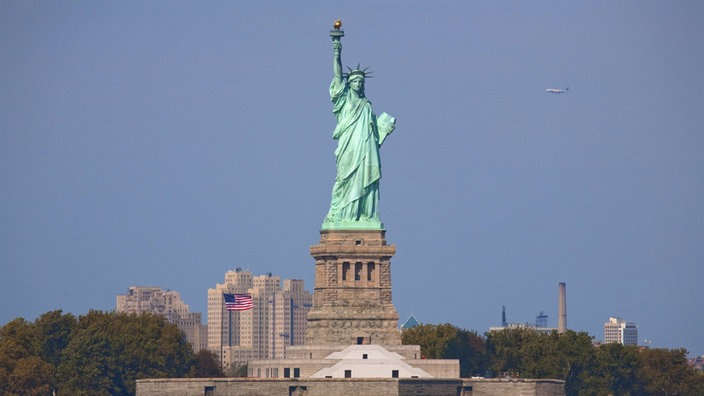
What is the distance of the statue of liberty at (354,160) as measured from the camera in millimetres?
126062

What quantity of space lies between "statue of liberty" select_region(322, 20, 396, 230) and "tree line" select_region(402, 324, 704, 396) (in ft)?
40.6

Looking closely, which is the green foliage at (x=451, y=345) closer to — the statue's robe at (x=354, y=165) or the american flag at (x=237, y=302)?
the american flag at (x=237, y=302)

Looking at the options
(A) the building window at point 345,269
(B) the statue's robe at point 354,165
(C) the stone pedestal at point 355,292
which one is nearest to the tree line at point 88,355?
(C) the stone pedestal at point 355,292

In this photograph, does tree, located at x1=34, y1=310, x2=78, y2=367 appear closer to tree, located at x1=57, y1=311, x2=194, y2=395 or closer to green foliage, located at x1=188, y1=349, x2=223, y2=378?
tree, located at x1=57, y1=311, x2=194, y2=395

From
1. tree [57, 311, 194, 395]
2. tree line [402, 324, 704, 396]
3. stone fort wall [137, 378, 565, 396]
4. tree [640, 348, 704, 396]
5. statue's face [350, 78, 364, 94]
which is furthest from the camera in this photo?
tree [640, 348, 704, 396]

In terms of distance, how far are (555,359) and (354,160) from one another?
54.7 ft

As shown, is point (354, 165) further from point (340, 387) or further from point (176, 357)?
point (176, 357)

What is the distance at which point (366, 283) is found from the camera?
12575 cm

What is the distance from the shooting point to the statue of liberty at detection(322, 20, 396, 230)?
12606cm

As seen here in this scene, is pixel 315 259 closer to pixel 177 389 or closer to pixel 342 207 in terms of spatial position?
pixel 342 207

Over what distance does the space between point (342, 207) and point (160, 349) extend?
13.4m

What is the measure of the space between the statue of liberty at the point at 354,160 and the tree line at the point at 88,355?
12.5 m

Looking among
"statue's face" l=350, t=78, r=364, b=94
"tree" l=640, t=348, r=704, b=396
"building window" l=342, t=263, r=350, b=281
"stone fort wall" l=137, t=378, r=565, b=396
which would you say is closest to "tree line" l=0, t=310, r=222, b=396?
"stone fort wall" l=137, t=378, r=565, b=396

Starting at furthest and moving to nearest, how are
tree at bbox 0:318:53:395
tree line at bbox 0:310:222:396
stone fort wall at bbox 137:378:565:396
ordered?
tree line at bbox 0:310:222:396
tree at bbox 0:318:53:395
stone fort wall at bbox 137:378:565:396
